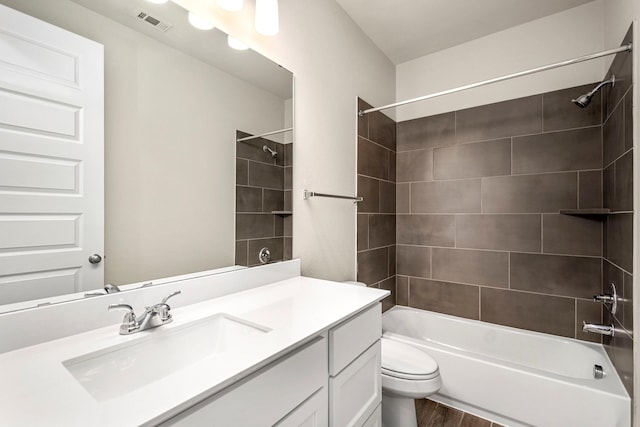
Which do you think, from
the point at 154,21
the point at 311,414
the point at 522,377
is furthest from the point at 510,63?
the point at 311,414

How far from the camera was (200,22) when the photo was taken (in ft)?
3.90

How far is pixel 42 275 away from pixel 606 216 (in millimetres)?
2696

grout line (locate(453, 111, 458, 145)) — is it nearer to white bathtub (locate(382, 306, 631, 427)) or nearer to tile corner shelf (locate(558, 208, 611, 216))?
tile corner shelf (locate(558, 208, 611, 216))

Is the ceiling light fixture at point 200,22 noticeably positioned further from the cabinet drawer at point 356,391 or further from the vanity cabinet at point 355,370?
the cabinet drawer at point 356,391

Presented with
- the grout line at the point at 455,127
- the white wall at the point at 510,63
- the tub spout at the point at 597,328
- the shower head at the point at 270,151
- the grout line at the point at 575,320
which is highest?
the white wall at the point at 510,63

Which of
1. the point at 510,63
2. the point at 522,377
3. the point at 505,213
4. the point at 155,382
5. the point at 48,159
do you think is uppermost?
the point at 510,63

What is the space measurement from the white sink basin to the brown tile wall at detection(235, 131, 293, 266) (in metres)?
0.40

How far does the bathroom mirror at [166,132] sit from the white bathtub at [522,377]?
1.41 metres

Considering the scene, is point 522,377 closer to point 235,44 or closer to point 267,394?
point 267,394

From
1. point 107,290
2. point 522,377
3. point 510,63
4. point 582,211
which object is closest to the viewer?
point 107,290

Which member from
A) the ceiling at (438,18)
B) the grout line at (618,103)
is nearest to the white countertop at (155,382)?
the grout line at (618,103)

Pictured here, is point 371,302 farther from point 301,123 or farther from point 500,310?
point 500,310

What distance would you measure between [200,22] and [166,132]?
484 mm

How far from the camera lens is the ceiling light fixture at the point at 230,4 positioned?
121 cm
